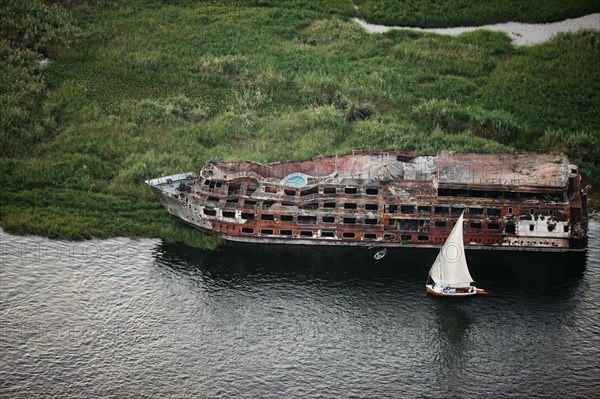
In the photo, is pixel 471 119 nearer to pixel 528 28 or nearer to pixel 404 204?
pixel 404 204

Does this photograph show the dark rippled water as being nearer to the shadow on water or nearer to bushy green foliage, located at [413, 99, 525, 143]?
the shadow on water

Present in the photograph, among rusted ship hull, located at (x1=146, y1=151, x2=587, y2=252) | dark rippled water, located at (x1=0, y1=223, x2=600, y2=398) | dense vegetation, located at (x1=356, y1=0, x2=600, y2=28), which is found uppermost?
dense vegetation, located at (x1=356, y1=0, x2=600, y2=28)

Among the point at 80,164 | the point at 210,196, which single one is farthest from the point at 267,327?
the point at 80,164

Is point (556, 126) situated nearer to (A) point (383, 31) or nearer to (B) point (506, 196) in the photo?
(B) point (506, 196)

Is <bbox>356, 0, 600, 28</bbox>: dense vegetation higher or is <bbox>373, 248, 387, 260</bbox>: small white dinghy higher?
<bbox>356, 0, 600, 28</bbox>: dense vegetation

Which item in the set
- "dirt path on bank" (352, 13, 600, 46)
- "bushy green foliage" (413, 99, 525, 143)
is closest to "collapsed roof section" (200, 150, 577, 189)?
"bushy green foliage" (413, 99, 525, 143)

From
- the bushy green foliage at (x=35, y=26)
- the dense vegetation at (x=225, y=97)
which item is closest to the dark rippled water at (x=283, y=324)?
the dense vegetation at (x=225, y=97)
